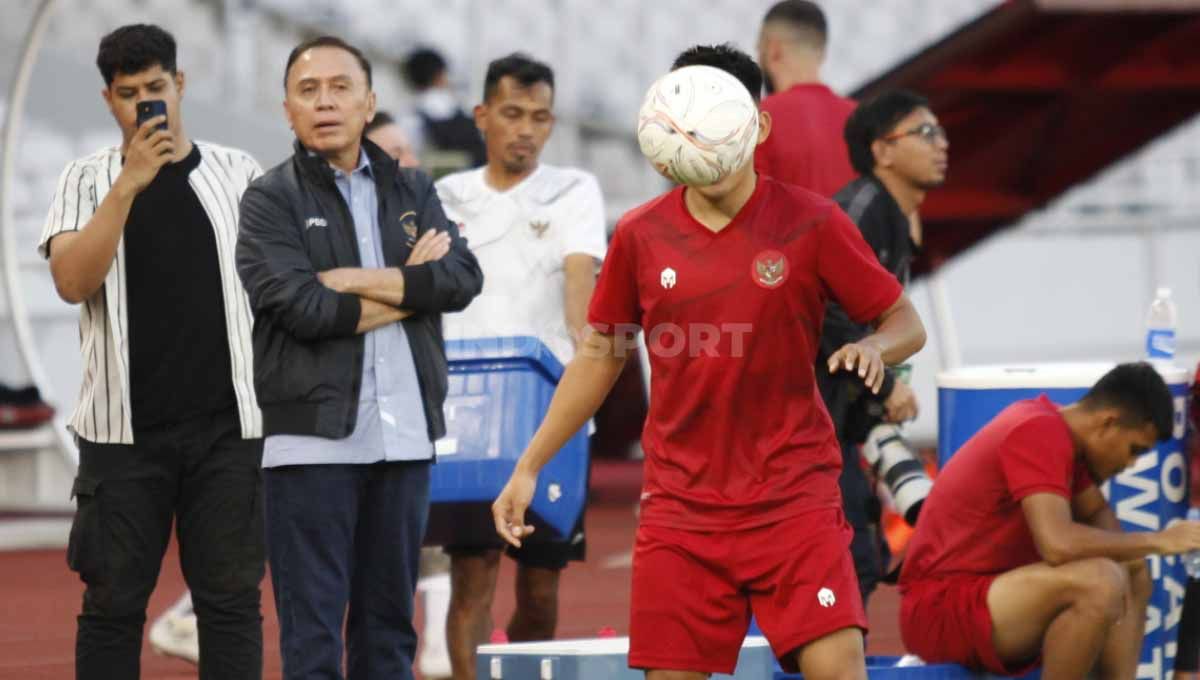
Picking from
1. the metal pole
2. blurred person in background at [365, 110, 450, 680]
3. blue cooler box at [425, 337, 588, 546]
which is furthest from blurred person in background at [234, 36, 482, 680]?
the metal pole

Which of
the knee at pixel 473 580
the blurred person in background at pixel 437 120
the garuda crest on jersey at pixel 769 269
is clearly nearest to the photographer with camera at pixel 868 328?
the knee at pixel 473 580

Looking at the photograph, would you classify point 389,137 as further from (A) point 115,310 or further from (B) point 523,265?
(A) point 115,310

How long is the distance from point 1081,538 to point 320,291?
7.66ft

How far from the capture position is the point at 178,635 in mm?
8148

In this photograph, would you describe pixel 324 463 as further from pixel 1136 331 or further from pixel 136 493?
pixel 1136 331

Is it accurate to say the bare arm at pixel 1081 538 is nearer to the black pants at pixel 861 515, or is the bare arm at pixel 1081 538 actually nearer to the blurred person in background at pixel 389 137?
the black pants at pixel 861 515

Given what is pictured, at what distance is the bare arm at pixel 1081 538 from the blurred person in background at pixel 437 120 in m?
5.54

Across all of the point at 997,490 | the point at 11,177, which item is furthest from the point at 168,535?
the point at 11,177

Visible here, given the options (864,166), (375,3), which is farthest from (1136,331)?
(864,166)

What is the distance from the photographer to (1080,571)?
20.7 ft

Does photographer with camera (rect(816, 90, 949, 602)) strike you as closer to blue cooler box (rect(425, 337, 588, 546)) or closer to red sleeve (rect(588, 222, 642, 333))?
blue cooler box (rect(425, 337, 588, 546))

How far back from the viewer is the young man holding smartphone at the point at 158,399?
5906 mm

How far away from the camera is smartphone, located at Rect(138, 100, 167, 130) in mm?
5852

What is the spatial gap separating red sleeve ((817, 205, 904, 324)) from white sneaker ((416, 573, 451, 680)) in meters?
3.09
